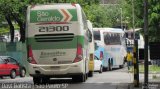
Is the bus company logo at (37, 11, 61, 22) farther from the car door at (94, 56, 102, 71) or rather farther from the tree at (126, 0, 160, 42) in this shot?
the tree at (126, 0, 160, 42)

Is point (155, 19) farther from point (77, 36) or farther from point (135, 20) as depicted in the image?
point (77, 36)

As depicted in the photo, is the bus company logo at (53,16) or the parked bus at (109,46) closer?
the bus company logo at (53,16)

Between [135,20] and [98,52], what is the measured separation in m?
6.16

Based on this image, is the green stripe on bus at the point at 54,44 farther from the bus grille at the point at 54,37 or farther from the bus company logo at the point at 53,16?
the bus company logo at the point at 53,16

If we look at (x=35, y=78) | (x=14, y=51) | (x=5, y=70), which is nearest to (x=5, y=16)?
(x=14, y=51)

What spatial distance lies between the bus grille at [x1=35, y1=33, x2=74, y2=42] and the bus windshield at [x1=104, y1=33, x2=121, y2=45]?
22.1 metres

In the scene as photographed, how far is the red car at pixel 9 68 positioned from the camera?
3344cm

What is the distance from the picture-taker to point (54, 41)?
22172 millimetres

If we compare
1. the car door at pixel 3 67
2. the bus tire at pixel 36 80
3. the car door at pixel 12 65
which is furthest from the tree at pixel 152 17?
the bus tire at pixel 36 80

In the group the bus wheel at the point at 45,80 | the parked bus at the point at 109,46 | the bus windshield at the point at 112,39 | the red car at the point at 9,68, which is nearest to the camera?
the bus wheel at the point at 45,80

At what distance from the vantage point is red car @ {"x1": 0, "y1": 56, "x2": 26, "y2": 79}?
33438 millimetres

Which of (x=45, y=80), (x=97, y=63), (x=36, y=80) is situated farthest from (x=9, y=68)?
(x=36, y=80)

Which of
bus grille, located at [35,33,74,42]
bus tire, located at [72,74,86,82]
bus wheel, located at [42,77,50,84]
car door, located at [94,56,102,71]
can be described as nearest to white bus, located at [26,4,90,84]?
bus grille, located at [35,33,74,42]

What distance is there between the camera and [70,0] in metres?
45.2
